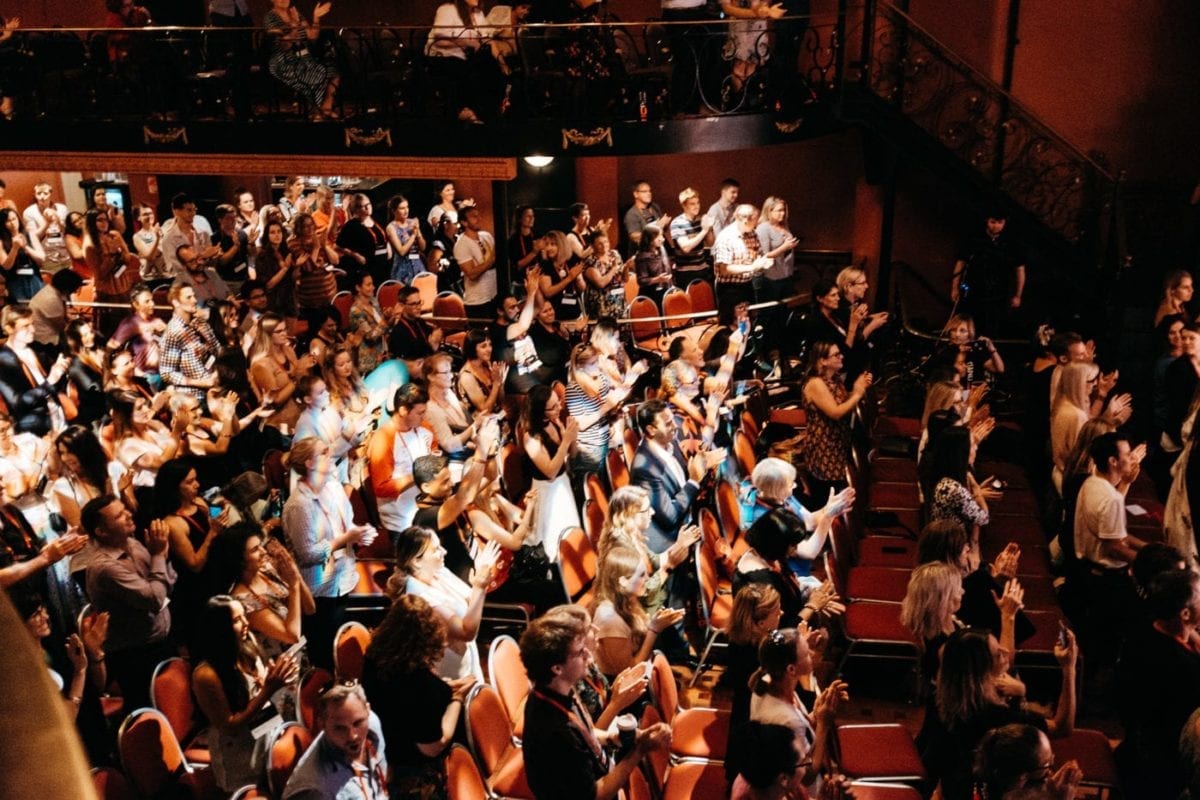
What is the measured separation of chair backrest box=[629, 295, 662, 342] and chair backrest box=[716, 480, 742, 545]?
3034 millimetres

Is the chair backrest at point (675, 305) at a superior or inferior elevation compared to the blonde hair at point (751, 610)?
inferior

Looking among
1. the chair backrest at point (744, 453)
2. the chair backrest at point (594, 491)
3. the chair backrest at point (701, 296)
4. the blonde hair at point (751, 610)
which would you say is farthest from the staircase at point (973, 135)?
the blonde hair at point (751, 610)

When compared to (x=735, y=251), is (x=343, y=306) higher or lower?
lower

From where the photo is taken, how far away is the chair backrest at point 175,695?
4.15 m

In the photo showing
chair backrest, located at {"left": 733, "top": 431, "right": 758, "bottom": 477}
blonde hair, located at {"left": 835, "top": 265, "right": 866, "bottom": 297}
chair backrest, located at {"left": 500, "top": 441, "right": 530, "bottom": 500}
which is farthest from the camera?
blonde hair, located at {"left": 835, "top": 265, "right": 866, "bottom": 297}

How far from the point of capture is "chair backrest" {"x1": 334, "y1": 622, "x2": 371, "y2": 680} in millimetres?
4488

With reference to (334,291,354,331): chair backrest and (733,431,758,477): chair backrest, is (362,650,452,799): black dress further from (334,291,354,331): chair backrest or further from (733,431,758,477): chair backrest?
(334,291,354,331): chair backrest

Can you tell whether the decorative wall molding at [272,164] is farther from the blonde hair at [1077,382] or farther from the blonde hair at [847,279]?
the blonde hair at [1077,382]

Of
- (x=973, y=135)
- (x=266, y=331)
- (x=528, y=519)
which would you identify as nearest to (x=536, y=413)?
(x=528, y=519)

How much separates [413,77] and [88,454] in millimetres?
5702

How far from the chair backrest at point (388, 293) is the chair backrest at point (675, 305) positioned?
2.17 m

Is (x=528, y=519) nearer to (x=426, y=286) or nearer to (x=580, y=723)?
(x=580, y=723)

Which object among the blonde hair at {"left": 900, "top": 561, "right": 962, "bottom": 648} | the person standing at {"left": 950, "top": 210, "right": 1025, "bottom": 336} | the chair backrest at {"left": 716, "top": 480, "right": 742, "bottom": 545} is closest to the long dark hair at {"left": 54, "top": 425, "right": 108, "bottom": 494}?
the chair backrest at {"left": 716, "top": 480, "right": 742, "bottom": 545}

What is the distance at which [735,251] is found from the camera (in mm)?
9672
